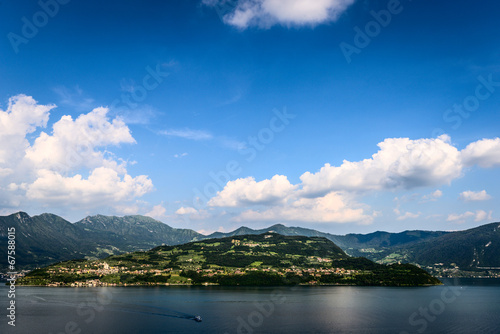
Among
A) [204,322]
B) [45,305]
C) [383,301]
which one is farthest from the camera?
[383,301]

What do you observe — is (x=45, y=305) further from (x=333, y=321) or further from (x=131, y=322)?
(x=333, y=321)

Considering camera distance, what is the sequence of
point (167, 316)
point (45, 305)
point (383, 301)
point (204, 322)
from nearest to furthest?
point (204, 322) < point (167, 316) < point (45, 305) < point (383, 301)

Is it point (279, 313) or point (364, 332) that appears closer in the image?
point (364, 332)

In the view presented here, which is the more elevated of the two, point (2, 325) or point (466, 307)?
point (2, 325)

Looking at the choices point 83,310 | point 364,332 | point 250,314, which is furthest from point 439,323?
point 83,310

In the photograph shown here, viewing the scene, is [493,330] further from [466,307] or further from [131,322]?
[131,322]

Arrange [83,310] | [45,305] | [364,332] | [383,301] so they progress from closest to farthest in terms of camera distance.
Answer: [364,332], [83,310], [45,305], [383,301]

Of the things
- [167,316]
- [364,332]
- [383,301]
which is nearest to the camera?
[364,332]

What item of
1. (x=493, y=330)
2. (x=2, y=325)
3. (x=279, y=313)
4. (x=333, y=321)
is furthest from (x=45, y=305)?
(x=493, y=330)

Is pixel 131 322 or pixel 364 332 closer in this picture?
pixel 364 332
